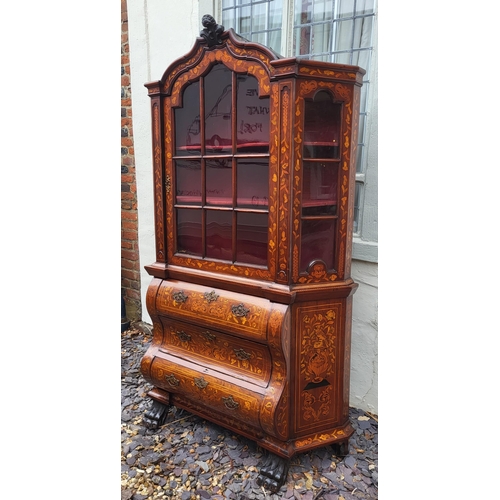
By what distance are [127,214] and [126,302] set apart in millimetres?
846

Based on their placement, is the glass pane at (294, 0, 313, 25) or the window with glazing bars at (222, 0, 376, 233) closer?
the window with glazing bars at (222, 0, 376, 233)

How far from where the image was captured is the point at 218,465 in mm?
2027

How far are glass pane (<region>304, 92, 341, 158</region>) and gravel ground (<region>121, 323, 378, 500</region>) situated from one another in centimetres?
154

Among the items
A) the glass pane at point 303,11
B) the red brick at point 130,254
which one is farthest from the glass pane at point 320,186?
the red brick at point 130,254

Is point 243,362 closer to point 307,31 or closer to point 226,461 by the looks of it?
point 226,461

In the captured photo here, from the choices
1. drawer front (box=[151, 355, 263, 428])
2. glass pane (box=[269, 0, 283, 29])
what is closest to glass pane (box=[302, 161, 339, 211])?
drawer front (box=[151, 355, 263, 428])

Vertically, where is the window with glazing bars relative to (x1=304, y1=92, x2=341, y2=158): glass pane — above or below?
above

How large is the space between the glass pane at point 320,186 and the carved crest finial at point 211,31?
28.7 inches

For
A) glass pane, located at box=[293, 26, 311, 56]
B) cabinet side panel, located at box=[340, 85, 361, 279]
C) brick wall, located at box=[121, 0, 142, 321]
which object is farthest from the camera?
brick wall, located at box=[121, 0, 142, 321]

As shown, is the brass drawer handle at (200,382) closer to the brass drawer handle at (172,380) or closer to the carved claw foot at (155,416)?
the brass drawer handle at (172,380)

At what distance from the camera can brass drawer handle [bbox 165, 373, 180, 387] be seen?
86.9 inches

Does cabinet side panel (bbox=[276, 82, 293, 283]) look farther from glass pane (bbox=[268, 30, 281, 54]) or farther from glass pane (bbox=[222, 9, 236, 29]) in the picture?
glass pane (bbox=[222, 9, 236, 29])

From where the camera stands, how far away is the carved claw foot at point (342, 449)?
81.6 inches

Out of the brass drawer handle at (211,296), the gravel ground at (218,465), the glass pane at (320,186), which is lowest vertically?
the gravel ground at (218,465)
